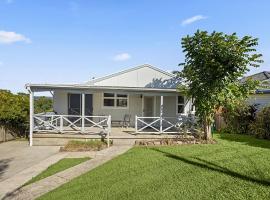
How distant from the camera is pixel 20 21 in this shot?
16.0 m

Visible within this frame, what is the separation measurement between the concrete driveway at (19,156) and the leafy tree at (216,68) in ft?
24.1

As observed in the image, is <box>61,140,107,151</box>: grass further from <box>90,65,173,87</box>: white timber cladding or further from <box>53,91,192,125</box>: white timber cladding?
<box>90,65,173,87</box>: white timber cladding

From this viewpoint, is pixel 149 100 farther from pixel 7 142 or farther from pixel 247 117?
pixel 7 142

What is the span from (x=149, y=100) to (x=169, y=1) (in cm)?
711

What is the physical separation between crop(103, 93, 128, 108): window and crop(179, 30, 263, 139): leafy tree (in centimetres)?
615

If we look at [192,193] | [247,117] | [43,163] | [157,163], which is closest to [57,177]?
[43,163]

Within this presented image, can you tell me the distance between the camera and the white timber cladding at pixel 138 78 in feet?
62.5

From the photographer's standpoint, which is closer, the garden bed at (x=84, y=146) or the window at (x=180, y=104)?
the garden bed at (x=84, y=146)

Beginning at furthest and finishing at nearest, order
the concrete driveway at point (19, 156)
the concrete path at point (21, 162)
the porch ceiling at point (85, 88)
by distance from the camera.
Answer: the porch ceiling at point (85, 88) < the concrete driveway at point (19, 156) < the concrete path at point (21, 162)

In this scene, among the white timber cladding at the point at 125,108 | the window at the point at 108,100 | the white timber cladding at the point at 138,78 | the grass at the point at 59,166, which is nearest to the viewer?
the grass at the point at 59,166

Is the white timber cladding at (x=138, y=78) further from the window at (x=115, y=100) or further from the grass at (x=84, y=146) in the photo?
the grass at (x=84, y=146)

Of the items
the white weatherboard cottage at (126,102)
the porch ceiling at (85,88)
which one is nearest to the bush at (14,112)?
the white weatherboard cottage at (126,102)

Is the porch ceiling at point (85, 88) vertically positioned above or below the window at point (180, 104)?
above

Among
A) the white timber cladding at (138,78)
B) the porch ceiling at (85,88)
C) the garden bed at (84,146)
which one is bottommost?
Answer: the garden bed at (84,146)
